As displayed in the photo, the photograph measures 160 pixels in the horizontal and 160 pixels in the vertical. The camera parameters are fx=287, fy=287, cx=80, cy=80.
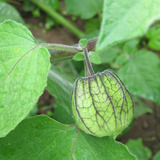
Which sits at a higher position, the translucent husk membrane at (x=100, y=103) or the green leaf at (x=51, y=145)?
the translucent husk membrane at (x=100, y=103)

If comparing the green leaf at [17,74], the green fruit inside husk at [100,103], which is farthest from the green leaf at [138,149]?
the green leaf at [17,74]

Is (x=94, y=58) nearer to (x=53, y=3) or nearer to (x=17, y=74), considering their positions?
(x=17, y=74)

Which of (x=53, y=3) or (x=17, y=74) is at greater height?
(x=17, y=74)

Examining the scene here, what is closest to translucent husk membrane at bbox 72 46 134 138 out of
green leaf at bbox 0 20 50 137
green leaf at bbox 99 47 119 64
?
green leaf at bbox 0 20 50 137

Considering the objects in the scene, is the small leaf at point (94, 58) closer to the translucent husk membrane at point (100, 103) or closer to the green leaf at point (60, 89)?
the translucent husk membrane at point (100, 103)

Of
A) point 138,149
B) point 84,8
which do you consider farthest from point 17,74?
point 84,8

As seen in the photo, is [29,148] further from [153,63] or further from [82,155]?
[153,63]
